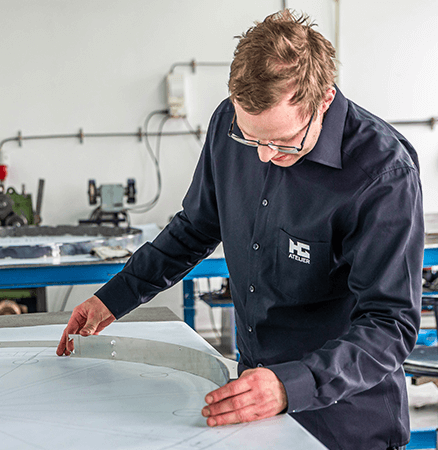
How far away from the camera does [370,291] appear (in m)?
0.86

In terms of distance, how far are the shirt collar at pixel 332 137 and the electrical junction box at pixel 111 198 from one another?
7.76 feet

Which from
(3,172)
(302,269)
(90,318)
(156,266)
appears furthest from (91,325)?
(3,172)

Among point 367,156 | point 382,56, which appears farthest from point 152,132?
point 367,156

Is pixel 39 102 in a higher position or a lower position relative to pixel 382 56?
lower

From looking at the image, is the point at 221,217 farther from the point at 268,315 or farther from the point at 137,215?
the point at 137,215

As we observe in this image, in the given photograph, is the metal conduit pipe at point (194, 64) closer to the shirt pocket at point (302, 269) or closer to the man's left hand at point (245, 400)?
the shirt pocket at point (302, 269)

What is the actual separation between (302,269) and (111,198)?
2372 mm

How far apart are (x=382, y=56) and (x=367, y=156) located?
3.35 metres

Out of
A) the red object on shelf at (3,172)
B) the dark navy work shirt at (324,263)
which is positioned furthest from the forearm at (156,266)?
the red object on shelf at (3,172)

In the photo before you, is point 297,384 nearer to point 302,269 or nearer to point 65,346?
point 302,269

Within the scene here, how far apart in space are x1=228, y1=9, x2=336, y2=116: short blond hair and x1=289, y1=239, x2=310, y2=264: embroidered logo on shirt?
0.24 metres

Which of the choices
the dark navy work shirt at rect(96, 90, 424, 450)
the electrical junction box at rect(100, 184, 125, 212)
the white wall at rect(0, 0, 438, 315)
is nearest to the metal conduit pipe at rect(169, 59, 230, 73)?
the white wall at rect(0, 0, 438, 315)

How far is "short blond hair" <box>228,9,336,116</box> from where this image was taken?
2.78ft

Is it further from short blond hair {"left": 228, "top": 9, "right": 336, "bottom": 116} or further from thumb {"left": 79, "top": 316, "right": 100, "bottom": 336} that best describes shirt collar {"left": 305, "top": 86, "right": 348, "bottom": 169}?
thumb {"left": 79, "top": 316, "right": 100, "bottom": 336}
